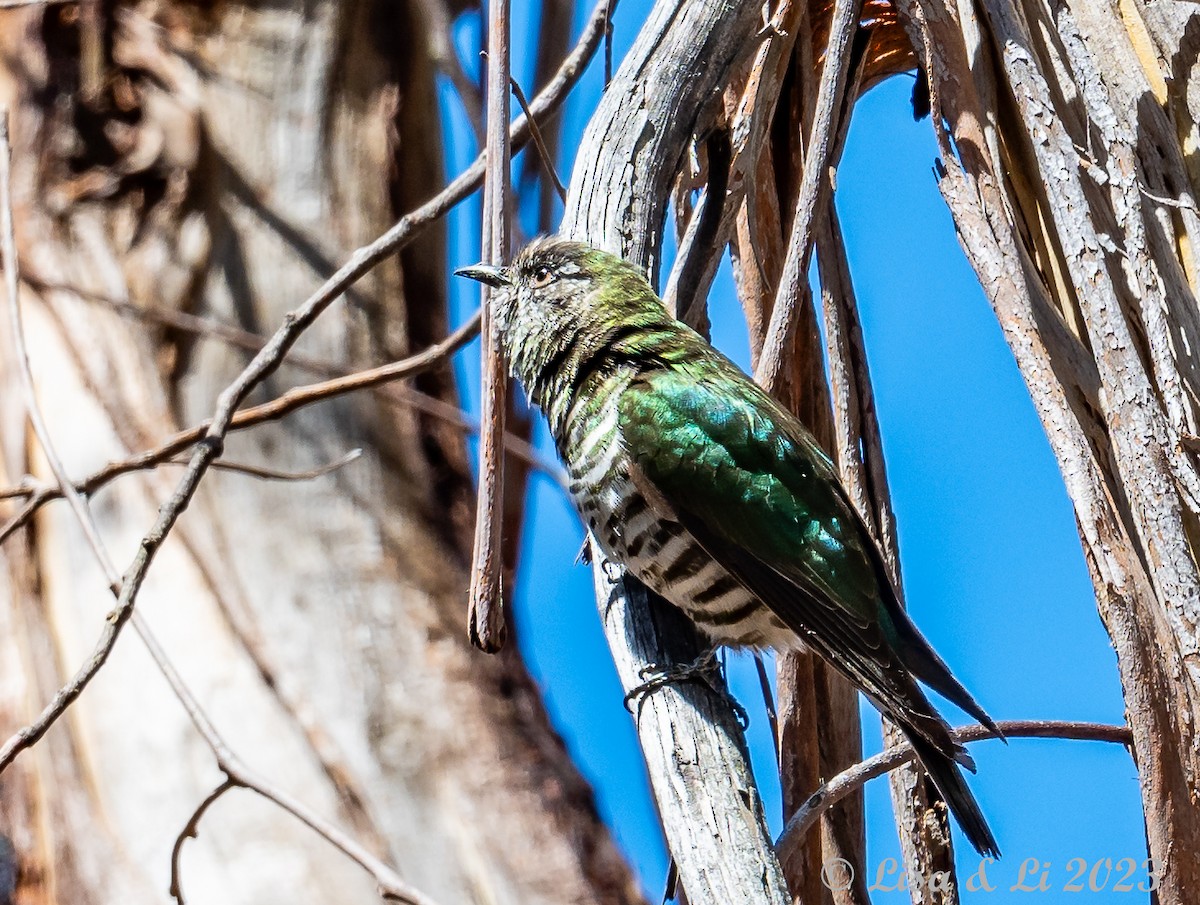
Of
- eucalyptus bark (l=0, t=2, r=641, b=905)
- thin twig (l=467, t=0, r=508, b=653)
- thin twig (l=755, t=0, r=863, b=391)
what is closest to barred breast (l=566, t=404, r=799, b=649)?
thin twig (l=755, t=0, r=863, b=391)

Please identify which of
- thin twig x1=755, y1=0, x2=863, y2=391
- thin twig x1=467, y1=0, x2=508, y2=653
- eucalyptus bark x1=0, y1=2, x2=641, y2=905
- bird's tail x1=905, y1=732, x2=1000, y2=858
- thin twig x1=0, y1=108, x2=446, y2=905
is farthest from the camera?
eucalyptus bark x1=0, y1=2, x2=641, y2=905

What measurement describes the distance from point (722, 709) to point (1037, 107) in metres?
1.47

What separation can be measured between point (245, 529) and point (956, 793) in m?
2.39

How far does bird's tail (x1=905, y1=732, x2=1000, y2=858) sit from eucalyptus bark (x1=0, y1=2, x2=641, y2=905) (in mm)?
1710

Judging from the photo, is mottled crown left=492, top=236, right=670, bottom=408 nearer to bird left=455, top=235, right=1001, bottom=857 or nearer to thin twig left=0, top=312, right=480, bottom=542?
bird left=455, top=235, right=1001, bottom=857

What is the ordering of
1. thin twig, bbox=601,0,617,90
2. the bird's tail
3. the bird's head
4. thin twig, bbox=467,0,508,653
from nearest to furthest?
thin twig, bbox=467,0,508,653
the bird's tail
the bird's head
thin twig, bbox=601,0,617,90

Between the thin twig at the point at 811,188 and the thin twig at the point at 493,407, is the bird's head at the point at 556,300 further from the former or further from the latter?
the thin twig at the point at 493,407

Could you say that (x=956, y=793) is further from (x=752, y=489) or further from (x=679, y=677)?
(x=752, y=489)

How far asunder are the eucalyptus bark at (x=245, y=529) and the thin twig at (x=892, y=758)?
1709 mm

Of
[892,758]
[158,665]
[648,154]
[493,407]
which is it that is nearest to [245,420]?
[158,665]

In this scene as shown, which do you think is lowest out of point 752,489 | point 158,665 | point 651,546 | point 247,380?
point 158,665

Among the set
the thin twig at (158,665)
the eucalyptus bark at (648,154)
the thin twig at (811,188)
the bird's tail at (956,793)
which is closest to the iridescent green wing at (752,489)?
the thin twig at (811,188)

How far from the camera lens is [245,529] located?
3910mm

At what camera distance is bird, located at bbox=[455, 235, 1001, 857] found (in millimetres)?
2711
